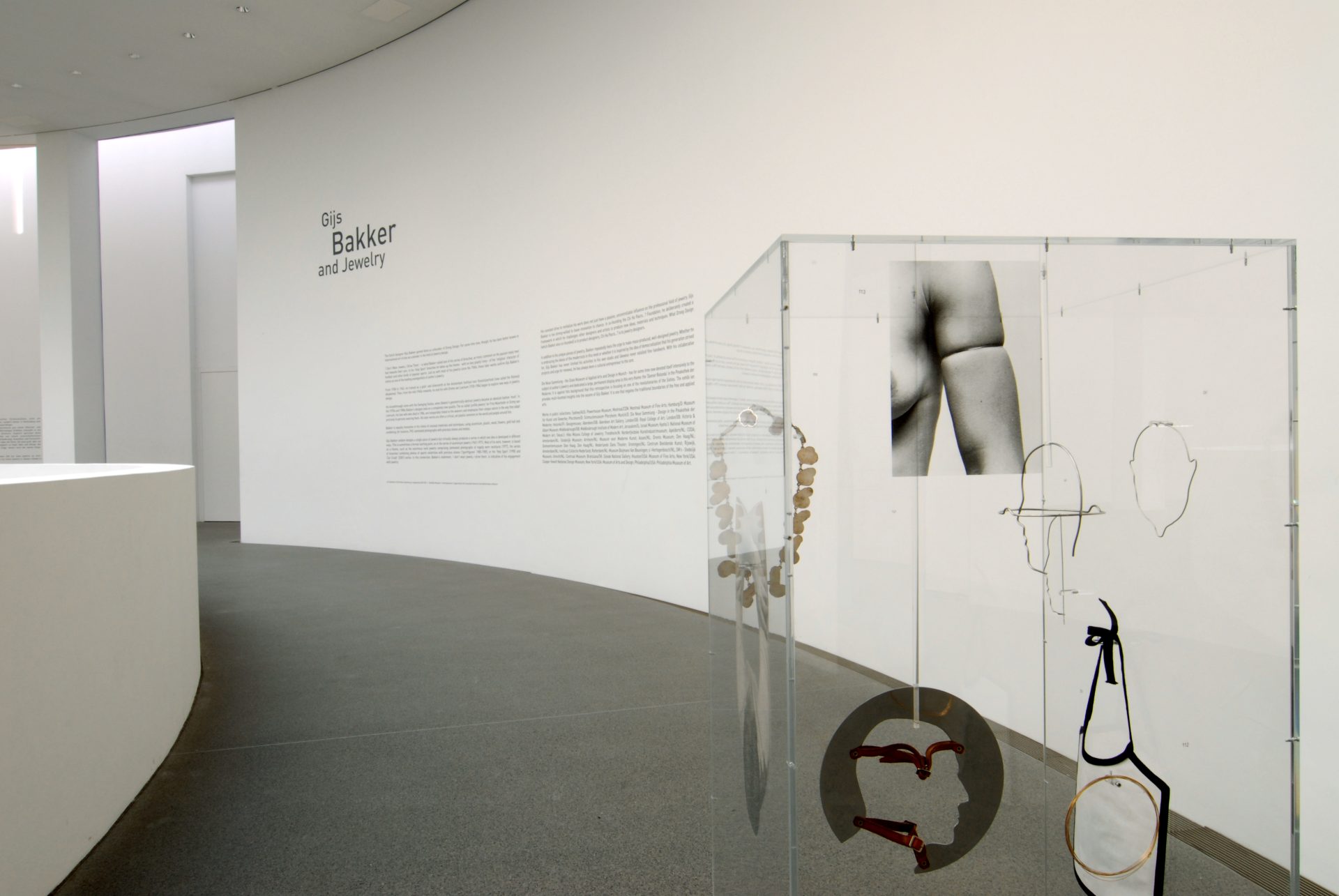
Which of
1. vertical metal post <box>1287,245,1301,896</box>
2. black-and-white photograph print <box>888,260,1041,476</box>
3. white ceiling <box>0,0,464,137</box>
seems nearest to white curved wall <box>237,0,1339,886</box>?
vertical metal post <box>1287,245,1301,896</box>

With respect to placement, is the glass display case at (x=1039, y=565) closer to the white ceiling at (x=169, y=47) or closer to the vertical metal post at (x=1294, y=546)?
the vertical metal post at (x=1294, y=546)

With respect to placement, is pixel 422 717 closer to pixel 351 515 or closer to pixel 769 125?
pixel 769 125

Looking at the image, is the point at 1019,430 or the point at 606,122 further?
the point at 606,122

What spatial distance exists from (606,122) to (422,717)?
429 cm

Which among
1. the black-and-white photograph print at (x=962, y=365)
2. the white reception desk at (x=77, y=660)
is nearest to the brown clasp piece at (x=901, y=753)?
the black-and-white photograph print at (x=962, y=365)

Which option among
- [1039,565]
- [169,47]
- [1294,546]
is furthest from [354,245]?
[1294,546]

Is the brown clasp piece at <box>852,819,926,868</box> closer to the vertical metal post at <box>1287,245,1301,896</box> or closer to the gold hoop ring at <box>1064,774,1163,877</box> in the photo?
the gold hoop ring at <box>1064,774,1163,877</box>

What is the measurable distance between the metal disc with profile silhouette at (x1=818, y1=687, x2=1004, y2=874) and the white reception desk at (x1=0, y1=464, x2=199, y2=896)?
1625 mm

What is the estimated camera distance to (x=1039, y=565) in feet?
5.10

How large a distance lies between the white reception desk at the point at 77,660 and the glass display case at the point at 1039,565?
1561 mm

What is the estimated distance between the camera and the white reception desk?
1.82m

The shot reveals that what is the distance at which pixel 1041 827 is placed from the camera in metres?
1.57

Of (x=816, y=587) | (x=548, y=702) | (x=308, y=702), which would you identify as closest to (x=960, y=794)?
→ (x=816, y=587)

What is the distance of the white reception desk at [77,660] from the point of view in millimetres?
1817
